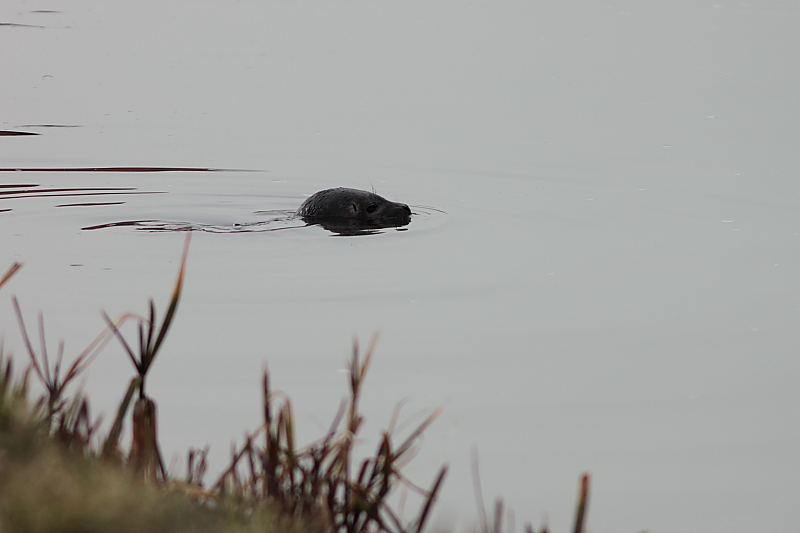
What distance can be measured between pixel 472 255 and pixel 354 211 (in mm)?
1606

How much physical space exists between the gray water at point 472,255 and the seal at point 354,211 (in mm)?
275

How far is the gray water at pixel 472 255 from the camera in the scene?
583 cm

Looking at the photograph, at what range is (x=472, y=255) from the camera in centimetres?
919

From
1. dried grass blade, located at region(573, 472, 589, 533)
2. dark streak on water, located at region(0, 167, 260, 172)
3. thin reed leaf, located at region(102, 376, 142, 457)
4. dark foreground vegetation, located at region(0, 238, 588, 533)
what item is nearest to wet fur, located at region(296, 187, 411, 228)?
dark streak on water, located at region(0, 167, 260, 172)

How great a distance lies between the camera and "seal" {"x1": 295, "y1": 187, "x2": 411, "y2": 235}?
10.3 m

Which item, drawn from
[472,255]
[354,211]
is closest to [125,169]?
[354,211]

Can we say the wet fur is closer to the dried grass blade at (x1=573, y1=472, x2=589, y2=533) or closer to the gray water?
the gray water

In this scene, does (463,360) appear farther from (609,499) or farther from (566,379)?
(609,499)

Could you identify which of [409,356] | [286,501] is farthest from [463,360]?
[286,501]

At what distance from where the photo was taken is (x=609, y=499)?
5363 mm

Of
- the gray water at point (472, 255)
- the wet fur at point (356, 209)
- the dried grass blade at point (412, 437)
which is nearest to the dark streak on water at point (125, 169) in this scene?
the gray water at point (472, 255)

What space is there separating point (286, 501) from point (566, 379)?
10.3ft

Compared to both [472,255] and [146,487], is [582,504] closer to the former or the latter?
[146,487]

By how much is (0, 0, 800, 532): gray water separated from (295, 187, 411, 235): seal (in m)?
0.28
